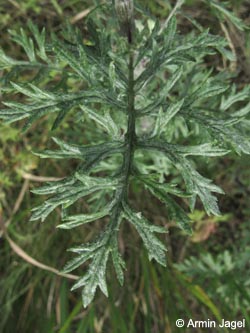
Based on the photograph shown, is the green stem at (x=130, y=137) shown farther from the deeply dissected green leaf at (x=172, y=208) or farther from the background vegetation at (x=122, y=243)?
the background vegetation at (x=122, y=243)

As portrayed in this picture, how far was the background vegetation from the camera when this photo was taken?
2812 mm

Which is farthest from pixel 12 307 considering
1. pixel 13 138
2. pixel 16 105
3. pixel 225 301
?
pixel 16 105

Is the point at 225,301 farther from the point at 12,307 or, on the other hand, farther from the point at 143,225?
the point at 143,225

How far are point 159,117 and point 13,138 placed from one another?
5.58 ft

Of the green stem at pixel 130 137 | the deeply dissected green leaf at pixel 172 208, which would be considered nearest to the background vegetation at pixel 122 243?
the green stem at pixel 130 137

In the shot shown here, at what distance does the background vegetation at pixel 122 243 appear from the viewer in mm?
2812

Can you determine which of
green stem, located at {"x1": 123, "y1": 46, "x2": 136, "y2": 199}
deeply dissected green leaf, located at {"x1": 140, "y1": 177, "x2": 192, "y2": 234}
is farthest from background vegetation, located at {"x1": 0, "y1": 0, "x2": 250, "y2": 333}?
deeply dissected green leaf, located at {"x1": 140, "y1": 177, "x2": 192, "y2": 234}

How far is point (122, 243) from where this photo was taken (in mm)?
3010

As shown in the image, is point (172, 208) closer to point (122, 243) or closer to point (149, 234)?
point (149, 234)

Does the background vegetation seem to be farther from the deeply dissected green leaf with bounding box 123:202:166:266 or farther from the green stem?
the deeply dissected green leaf with bounding box 123:202:166:266

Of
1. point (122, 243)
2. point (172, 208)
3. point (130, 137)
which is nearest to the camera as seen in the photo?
point (172, 208)

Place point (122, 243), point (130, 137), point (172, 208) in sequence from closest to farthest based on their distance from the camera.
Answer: point (172, 208) < point (130, 137) < point (122, 243)

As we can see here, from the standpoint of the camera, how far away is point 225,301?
9.41ft

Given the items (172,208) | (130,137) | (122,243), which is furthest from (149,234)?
(122,243)
